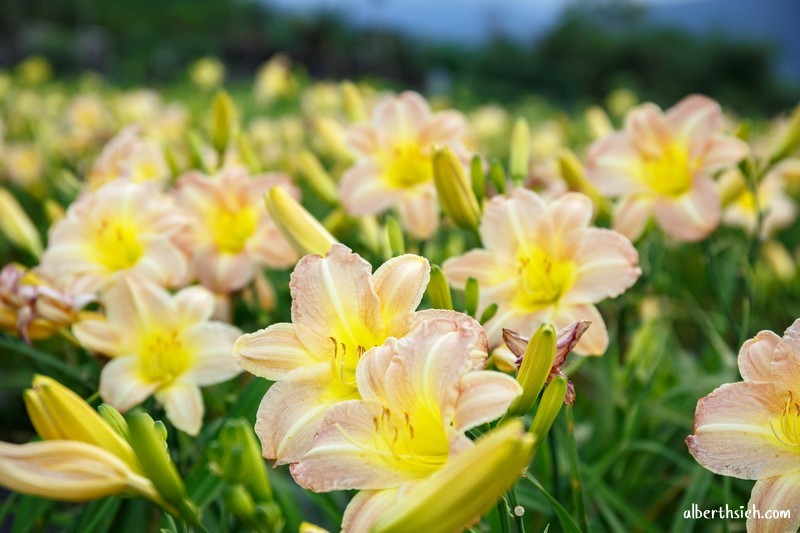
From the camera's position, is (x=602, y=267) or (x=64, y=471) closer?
(x=64, y=471)

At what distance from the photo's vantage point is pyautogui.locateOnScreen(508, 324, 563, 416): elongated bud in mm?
655

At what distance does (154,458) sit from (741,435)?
56 cm

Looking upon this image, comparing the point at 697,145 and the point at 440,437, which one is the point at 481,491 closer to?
the point at 440,437

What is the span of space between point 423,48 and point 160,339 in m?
16.4

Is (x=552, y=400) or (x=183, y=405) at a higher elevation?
(x=552, y=400)

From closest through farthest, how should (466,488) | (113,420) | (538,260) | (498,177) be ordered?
1. (466,488)
2. (113,420)
3. (538,260)
4. (498,177)

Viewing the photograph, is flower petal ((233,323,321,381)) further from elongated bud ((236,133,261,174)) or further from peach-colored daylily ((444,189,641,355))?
elongated bud ((236,133,261,174))

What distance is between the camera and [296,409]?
0.73 metres

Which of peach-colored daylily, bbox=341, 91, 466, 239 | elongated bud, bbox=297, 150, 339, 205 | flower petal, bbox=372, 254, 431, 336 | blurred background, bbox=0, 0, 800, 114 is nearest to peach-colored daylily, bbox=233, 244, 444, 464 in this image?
flower petal, bbox=372, 254, 431, 336

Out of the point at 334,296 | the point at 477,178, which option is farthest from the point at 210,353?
the point at 477,178

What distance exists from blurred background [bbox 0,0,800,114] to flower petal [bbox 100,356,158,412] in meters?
12.6

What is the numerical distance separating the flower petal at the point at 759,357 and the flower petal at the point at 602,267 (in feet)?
0.65

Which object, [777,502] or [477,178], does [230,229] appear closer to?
[477,178]

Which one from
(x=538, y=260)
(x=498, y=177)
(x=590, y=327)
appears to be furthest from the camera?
(x=498, y=177)
